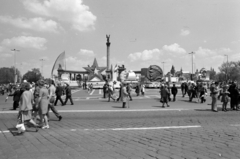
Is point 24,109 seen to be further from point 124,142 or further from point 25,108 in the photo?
point 124,142

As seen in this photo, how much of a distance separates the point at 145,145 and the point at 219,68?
8857 centimetres

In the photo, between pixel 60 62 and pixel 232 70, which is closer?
pixel 60 62

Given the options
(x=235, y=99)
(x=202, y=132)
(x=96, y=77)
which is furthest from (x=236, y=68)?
(x=202, y=132)

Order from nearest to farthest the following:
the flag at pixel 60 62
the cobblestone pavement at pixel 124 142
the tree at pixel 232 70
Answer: the cobblestone pavement at pixel 124 142
the flag at pixel 60 62
the tree at pixel 232 70

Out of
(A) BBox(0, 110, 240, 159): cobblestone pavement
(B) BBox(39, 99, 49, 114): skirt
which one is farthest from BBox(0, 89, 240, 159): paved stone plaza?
(B) BBox(39, 99, 49, 114): skirt

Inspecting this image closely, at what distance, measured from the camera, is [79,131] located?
6367mm

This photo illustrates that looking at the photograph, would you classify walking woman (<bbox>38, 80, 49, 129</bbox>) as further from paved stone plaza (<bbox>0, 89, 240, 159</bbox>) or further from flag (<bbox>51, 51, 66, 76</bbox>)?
flag (<bbox>51, 51, 66, 76</bbox>)

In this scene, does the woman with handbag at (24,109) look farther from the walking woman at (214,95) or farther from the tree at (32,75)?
the tree at (32,75)

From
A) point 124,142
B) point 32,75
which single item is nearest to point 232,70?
point 124,142

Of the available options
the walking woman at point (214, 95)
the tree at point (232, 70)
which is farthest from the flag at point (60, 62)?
the tree at point (232, 70)

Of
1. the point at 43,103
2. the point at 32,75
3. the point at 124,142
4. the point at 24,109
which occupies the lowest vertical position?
the point at 124,142

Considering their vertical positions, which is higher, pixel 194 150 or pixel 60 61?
pixel 60 61

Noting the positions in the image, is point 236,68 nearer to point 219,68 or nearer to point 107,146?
point 219,68

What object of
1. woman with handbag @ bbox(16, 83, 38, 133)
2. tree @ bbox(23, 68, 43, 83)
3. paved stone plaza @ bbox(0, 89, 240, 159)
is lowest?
paved stone plaza @ bbox(0, 89, 240, 159)
